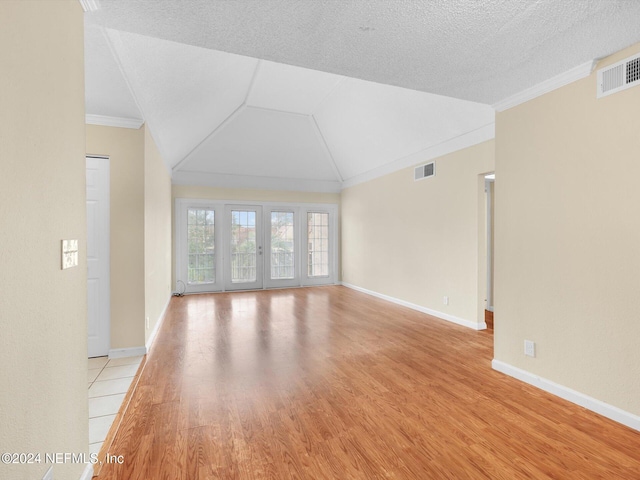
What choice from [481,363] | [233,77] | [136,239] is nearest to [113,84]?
[136,239]

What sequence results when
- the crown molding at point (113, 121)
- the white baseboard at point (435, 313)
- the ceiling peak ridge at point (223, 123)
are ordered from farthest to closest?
the ceiling peak ridge at point (223, 123) < the white baseboard at point (435, 313) < the crown molding at point (113, 121)

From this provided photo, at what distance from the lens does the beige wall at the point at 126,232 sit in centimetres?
335

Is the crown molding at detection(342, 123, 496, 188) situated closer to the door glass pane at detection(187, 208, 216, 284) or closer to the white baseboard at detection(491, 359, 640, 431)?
the white baseboard at detection(491, 359, 640, 431)

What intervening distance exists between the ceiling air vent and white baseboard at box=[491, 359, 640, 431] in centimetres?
311

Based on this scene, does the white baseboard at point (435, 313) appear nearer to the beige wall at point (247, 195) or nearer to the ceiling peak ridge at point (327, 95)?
the beige wall at point (247, 195)

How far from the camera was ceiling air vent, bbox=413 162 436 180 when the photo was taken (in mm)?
5176

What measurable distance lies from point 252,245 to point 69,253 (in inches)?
245

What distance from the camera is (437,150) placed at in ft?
16.6

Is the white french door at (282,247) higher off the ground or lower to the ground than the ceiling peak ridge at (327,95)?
lower

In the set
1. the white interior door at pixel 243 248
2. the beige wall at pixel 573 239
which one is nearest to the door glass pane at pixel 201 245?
the white interior door at pixel 243 248

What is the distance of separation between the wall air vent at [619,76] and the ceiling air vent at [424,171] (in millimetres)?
2846

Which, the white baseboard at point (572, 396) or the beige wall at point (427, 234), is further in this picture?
the beige wall at point (427, 234)

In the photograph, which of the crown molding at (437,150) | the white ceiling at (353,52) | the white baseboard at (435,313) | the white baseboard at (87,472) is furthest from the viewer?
the white baseboard at (435,313)

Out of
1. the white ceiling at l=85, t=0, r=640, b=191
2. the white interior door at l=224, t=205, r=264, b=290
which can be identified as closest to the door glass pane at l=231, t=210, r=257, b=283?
the white interior door at l=224, t=205, r=264, b=290
